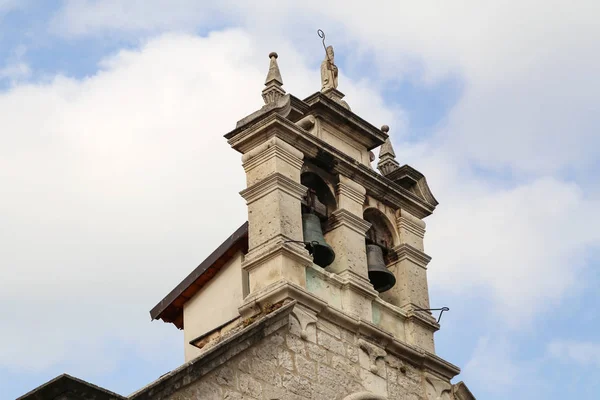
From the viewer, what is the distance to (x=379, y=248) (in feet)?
58.6

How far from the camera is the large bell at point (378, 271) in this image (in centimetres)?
1750

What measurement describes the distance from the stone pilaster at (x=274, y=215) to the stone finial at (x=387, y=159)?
202 centimetres

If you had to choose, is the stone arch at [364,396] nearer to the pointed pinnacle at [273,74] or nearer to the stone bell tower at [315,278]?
the stone bell tower at [315,278]

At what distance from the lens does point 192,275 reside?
18.6 metres

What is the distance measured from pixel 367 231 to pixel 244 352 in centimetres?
349

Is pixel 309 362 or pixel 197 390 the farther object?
pixel 309 362

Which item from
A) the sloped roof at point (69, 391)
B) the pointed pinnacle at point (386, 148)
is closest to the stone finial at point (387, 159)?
the pointed pinnacle at point (386, 148)

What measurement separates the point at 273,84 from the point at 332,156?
1.11 metres

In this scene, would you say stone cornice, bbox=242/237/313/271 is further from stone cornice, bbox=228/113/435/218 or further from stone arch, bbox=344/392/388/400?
stone arch, bbox=344/392/388/400

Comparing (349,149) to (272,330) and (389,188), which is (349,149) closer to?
(389,188)

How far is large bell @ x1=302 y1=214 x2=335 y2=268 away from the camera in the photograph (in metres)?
16.7

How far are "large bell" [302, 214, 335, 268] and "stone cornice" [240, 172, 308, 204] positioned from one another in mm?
353

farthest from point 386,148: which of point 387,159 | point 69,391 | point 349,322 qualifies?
point 69,391

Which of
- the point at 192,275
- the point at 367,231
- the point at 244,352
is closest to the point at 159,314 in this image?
the point at 192,275
